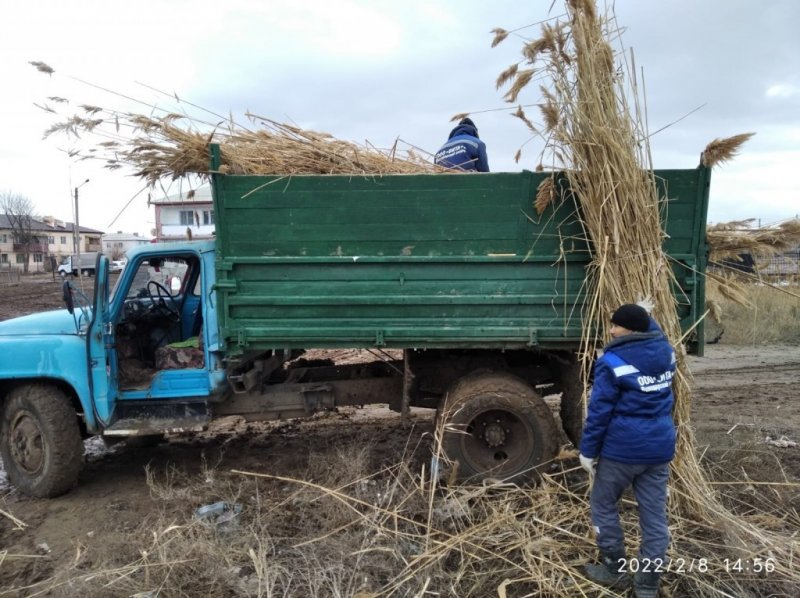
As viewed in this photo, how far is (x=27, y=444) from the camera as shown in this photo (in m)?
4.41

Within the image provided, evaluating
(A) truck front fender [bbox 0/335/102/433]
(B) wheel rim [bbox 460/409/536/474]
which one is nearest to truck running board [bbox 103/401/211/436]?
(A) truck front fender [bbox 0/335/102/433]

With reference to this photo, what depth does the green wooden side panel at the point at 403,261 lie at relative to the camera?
4051mm

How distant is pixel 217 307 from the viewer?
4.20m

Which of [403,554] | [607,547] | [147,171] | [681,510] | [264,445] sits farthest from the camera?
[264,445]

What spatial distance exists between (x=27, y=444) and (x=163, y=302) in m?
1.59

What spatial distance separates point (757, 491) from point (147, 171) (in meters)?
5.33

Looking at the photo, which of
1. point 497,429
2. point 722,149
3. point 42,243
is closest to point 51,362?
point 497,429

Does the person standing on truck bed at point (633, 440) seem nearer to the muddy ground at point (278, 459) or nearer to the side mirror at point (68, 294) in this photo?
the muddy ground at point (278, 459)

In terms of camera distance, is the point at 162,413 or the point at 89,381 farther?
the point at 162,413

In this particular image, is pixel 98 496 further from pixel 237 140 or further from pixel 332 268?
pixel 237 140

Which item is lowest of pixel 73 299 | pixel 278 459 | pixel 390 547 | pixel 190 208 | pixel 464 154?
pixel 278 459

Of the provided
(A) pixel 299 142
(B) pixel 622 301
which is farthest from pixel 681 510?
(A) pixel 299 142

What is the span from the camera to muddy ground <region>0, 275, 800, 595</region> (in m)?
3.77

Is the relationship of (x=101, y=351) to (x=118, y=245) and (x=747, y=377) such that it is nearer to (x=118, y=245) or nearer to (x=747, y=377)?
(x=747, y=377)
